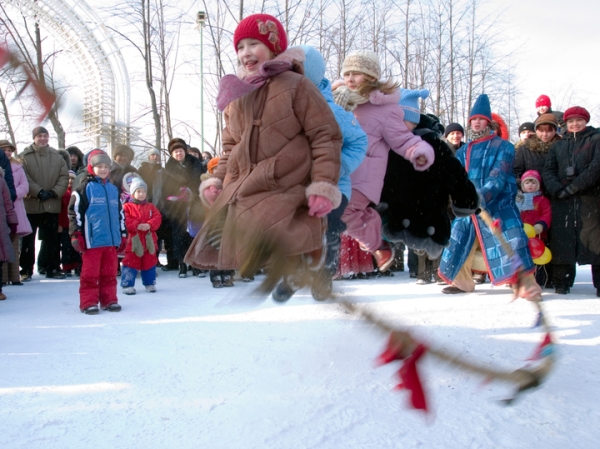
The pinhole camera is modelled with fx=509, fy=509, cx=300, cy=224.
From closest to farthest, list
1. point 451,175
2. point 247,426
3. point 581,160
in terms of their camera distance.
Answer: point 451,175
point 247,426
point 581,160

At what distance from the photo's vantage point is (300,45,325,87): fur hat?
6.31 feet

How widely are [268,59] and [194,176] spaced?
85 centimetres

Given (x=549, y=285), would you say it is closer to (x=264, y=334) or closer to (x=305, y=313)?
(x=305, y=313)

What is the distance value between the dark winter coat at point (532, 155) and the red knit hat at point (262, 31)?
5.02m

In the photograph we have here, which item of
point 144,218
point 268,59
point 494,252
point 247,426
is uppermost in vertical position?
point 268,59

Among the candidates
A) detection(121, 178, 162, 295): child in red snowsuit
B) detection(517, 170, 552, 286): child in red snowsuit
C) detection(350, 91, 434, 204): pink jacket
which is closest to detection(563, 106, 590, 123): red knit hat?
detection(517, 170, 552, 286): child in red snowsuit

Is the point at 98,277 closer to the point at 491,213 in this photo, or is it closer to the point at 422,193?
the point at 491,213

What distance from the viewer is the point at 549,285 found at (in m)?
6.71

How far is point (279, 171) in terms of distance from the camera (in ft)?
5.67

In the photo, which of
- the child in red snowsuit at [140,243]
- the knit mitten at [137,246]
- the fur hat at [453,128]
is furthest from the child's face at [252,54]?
the knit mitten at [137,246]

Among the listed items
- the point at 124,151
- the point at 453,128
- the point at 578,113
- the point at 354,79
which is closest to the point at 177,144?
the point at 354,79

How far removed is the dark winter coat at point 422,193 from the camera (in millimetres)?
2209

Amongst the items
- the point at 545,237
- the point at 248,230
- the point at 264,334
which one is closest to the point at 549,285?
the point at 545,237

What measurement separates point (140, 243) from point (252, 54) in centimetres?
482
